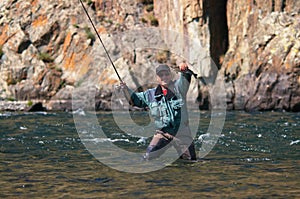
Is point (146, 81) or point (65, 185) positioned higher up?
point (65, 185)

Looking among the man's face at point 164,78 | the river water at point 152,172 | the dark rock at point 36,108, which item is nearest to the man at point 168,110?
the man's face at point 164,78

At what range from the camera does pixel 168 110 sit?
10367 mm

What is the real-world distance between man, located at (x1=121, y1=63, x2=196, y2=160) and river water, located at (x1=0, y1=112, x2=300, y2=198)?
16.3 inches

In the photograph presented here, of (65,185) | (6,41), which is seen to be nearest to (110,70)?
(6,41)

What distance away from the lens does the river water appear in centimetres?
782

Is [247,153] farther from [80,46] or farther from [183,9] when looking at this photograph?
[80,46]

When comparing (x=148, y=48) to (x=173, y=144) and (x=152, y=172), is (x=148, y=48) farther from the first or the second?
(x=152, y=172)

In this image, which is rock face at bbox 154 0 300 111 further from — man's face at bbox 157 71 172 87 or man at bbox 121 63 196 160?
man's face at bbox 157 71 172 87

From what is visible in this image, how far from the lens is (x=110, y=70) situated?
3438 centimetres

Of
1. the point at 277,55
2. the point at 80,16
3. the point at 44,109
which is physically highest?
the point at 80,16


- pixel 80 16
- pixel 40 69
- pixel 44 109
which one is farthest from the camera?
pixel 80 16

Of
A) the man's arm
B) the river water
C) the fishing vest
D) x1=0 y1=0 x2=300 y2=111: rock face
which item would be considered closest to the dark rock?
x1=0 y1=0 x2=300 y2=111: rock face

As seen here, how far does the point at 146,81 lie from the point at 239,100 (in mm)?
6417

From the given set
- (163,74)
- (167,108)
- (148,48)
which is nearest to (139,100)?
(167,108)
